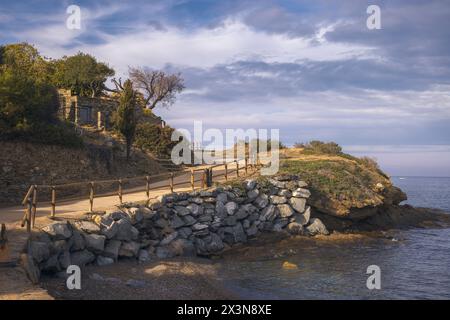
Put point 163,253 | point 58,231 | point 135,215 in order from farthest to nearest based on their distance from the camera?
point 135,215, point 163,253, point 58,231

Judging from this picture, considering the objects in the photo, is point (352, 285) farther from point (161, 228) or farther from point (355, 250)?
point (161, 228)

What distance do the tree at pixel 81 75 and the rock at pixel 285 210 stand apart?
2217 cm

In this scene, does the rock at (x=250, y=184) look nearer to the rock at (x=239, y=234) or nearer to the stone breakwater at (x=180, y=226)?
the stone breakwater at (x=180, y=226)

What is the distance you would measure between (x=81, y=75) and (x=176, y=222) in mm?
23305

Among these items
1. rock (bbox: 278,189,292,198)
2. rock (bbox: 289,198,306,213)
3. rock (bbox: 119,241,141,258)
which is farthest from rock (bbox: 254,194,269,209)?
rock (bbox: 119,241,141,258)

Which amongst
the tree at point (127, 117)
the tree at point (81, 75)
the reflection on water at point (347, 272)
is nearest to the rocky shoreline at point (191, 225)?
the reflection on water at point (347, 272)

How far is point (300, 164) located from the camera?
2845cm

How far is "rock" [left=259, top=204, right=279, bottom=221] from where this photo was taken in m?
22.1

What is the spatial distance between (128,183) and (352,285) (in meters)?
15.7

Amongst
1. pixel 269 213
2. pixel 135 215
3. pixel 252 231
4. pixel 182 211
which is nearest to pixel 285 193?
pixel 269 213

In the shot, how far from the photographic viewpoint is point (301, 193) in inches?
929

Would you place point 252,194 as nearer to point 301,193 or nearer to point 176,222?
point 301,193
